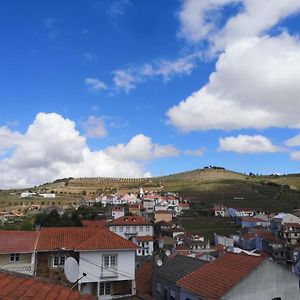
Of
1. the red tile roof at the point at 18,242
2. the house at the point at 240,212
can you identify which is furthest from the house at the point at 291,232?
the red tile roof at the point at 18,242

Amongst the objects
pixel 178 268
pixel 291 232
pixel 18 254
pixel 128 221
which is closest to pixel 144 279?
pixel 178 268

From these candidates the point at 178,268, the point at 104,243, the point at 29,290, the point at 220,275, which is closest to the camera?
the point at 29,290

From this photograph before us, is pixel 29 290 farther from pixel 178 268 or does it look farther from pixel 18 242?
pixel 18 242

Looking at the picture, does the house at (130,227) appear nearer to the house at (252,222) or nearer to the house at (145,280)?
the house at (252,222)

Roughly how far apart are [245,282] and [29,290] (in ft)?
54.2

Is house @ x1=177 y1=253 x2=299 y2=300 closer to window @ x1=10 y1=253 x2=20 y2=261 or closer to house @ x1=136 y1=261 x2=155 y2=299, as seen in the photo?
house @ x1=136 y1=261 x2=155 y2=299

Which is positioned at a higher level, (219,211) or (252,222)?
(219,211)

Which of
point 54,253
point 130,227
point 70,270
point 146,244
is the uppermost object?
point 130,227

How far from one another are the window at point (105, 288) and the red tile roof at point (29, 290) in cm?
2470

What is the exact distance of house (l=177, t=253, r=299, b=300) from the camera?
20.4 meters

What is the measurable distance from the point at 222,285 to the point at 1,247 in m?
17.4

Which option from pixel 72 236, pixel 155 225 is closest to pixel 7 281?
pixel 72 236

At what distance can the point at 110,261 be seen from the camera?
30766mm

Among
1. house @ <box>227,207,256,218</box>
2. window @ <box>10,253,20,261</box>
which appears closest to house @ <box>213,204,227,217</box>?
house @ <box>227,207,256,218</box>
